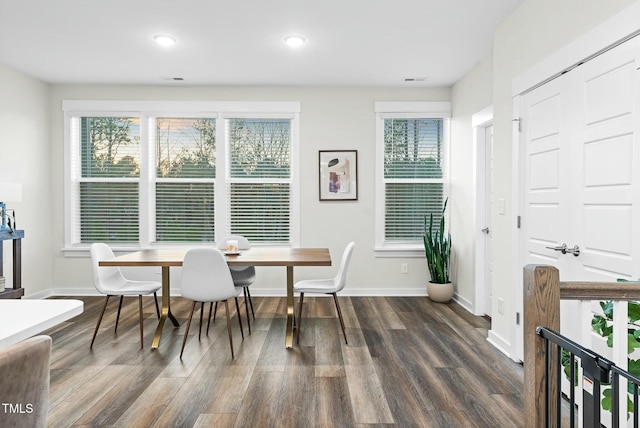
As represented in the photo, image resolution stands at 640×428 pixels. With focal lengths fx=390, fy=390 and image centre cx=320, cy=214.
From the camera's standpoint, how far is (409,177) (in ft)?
16.5

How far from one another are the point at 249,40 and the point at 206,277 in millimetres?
2143

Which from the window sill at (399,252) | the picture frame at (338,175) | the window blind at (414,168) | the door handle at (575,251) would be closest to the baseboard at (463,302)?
the window sill at (399,252)

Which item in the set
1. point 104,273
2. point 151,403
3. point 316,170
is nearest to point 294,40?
point 316,170

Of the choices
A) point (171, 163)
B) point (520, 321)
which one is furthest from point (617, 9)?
point (171, 163)

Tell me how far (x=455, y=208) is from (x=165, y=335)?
3560mm

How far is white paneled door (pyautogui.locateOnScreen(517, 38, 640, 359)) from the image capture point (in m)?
1.89

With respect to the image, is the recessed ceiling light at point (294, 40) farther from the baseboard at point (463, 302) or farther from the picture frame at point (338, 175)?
the baseboard at point (463, 302)

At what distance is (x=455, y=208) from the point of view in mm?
4871

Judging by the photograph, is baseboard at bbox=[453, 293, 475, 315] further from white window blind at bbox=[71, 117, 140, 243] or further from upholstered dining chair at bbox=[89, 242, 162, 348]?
white window blind at bbox=[71, 117, 140, 243]

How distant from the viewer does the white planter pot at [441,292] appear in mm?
4605

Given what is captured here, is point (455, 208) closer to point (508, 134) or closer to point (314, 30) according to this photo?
point (508, 134)

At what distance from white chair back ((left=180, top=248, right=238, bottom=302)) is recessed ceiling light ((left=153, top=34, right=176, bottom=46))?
1953 mm

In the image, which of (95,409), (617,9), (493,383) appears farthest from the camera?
(493,383)

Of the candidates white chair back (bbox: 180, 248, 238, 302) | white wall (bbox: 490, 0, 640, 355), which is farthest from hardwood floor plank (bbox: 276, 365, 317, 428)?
white wall (bbox: 490, 0, 640, 355)
